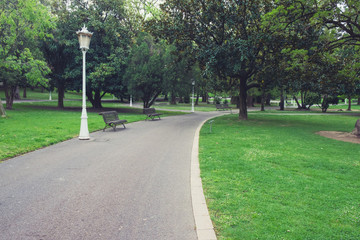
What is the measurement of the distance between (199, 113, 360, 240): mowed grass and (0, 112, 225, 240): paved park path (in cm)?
56

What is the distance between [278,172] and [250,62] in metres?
12.1

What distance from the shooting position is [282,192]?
15.4ft

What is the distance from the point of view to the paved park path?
3.49 metres

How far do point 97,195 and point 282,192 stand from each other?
3.16m

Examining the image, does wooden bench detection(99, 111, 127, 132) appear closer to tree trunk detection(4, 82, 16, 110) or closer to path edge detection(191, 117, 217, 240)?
path edge detection(191, 117, 217, 240)

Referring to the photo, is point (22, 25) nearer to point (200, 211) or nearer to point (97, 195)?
point (97, 195)

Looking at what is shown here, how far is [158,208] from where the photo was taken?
13.7ft

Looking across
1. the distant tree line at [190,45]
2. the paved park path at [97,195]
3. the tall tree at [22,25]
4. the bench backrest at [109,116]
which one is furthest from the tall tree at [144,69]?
the paved park path at [97,195]

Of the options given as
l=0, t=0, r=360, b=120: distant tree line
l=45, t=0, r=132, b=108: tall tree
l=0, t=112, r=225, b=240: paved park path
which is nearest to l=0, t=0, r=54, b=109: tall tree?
l=0, t=0, r=360, b=120: distant tree line

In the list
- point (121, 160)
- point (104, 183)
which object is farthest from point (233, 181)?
point (121, 160)

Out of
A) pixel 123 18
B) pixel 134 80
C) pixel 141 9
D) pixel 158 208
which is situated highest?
pixel 141 9

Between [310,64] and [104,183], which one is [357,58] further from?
[104,183]

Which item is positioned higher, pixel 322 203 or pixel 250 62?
pixel 250 62

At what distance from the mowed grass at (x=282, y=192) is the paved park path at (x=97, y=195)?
56 cm
